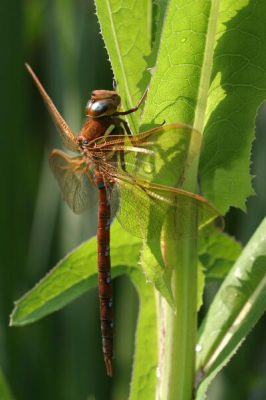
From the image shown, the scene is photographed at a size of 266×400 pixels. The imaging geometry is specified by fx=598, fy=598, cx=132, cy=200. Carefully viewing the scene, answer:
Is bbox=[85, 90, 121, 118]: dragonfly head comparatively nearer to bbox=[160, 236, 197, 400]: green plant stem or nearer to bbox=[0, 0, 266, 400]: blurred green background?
bbox=[160, 236, 197, 400]: green plant stem

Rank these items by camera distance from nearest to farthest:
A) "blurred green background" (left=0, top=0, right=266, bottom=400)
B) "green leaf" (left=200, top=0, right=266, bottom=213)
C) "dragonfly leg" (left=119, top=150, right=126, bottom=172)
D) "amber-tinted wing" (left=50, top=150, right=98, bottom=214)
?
"green leaf" (left=200, top=0, right=266, bottom=213), "dragonfly leg" (left=119, top=150, right=126, bottom=172), "amber-tinted wing" (left=50, top=150, right=98, bottom=214), "blurred green background" (left=0, top=0, right=266, bottom=400)

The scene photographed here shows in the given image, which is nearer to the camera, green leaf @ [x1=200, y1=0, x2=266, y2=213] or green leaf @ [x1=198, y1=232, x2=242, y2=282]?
green leaf @ [x1=200, y1=0, x2=266, y2=213]

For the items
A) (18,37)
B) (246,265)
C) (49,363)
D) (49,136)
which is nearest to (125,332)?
(49,363)

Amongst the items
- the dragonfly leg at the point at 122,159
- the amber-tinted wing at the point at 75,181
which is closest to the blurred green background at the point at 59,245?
the amber-tinted wing at the point at 75,181

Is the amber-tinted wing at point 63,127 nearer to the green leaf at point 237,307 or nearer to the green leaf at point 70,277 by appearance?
the green leaf at point 70,277

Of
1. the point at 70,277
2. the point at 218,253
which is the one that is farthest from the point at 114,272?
the point at 218,253

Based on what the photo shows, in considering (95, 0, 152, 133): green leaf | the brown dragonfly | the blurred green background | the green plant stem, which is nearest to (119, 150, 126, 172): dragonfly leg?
the brown dragonfly
